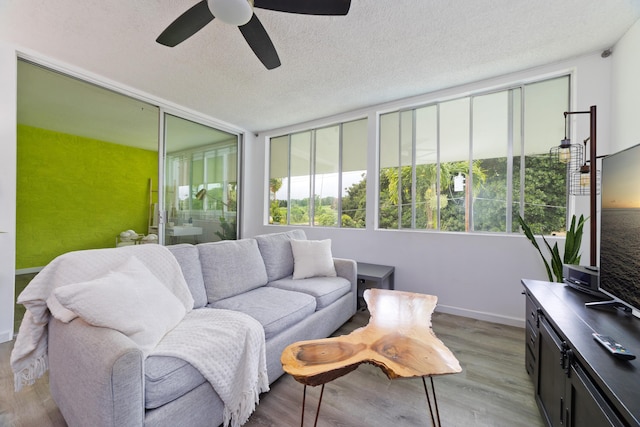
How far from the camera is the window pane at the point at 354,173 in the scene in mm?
3776

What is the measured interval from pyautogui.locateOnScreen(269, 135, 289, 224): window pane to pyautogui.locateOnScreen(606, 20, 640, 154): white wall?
3915 mm

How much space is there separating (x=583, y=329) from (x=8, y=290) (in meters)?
4.05

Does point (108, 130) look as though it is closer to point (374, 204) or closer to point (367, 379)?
point (374, 204)

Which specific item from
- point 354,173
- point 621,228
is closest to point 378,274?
point 354,173

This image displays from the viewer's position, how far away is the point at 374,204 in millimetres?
3609

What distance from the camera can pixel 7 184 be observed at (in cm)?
230

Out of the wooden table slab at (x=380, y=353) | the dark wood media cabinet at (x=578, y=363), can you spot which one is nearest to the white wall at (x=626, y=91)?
the dark wood media cabinet at (x=578, y=363)

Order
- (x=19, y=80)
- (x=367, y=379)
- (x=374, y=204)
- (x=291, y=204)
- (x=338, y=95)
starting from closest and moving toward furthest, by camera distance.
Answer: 1. (x=367, y=379)
2. (x=19, y=80)
3. (x=338, y=95)
4. (x=374, y=204)
5. (x=291, y=204)

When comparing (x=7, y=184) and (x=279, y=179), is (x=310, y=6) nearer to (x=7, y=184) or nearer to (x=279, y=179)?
(x=7, y=184)

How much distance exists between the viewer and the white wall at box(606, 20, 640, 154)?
1983mm

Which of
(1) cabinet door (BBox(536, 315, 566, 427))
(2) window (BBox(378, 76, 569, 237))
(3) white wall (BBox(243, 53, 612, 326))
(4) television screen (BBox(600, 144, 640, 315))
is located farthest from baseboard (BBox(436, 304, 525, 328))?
(4) television screen (BBox(600, 144, 640, 315))

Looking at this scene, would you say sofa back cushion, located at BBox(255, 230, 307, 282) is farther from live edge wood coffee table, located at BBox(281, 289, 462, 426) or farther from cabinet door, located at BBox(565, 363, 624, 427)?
cabinet door, located at BBox(565, 363, 624, 427)

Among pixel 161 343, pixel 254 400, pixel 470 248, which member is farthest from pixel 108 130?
pixel 470 248

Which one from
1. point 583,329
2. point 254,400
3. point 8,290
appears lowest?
point 254,400
